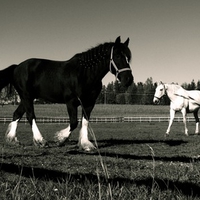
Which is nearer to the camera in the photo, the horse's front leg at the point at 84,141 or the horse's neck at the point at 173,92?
the horse's front leg at the point at 84,141

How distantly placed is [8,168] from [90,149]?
11.2 ft

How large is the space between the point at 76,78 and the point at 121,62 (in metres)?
1.17

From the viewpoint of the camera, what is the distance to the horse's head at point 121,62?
8.56 metres

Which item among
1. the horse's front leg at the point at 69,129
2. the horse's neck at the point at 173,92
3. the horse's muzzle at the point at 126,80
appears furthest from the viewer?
the horse's neck at the point at 173,92

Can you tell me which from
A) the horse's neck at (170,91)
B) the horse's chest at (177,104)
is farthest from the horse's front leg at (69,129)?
the horse's chest at (177,104)

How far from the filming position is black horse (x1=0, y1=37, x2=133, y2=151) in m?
8.62

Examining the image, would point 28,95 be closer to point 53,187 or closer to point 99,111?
point 53,187

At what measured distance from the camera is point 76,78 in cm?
866

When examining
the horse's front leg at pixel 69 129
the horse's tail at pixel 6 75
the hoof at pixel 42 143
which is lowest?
the hoof at pixel 42 143

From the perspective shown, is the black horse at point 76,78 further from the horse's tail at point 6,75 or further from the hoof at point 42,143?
the horse's tail at point 6,75

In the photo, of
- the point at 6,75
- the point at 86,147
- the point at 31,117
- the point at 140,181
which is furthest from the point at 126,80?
the point at 140,181

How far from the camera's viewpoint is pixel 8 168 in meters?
5.11

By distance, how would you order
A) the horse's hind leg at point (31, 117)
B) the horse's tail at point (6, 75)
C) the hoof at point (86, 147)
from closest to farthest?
the hoof at point (86, 147)
the horse's hind leg at point (31, 117)
the horse's tail at point (6, 75)

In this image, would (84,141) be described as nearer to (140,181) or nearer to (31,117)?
(31,117)
